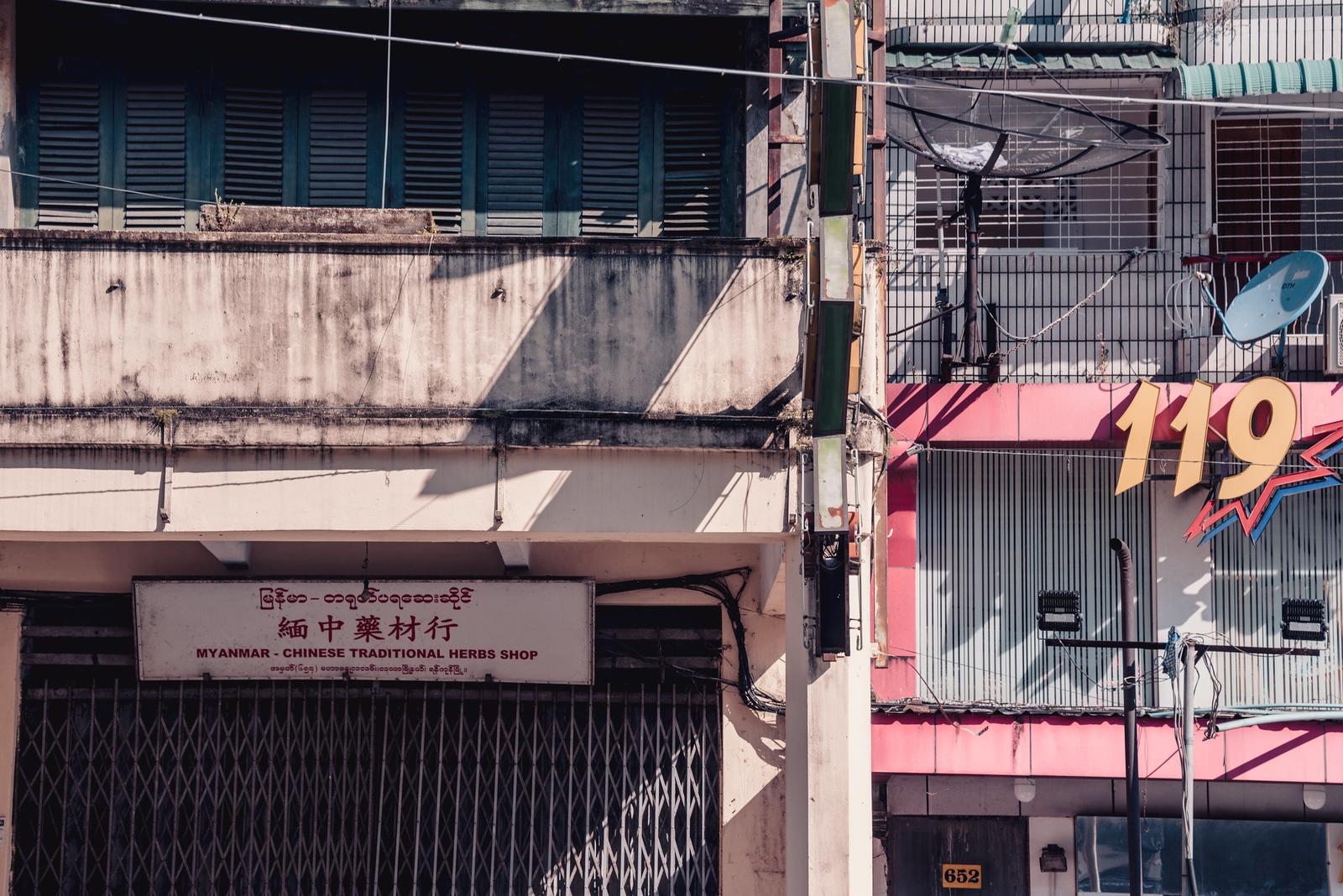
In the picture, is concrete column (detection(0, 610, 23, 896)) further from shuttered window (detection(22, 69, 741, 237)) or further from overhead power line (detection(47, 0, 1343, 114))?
overhead power line (detection(47, 0, 1343, 114))

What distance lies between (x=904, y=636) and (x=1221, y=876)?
3.75 meters

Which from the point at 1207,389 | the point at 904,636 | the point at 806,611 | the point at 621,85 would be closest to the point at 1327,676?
the point at 1207,389

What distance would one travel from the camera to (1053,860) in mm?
13969

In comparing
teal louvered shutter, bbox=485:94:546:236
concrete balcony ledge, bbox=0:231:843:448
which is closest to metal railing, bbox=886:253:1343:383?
teal louvered shutter, bbox=485:94:546:236

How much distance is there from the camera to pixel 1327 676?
546 inches

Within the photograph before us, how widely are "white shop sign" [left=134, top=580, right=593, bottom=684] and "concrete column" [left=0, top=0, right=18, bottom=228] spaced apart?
9.95 feet

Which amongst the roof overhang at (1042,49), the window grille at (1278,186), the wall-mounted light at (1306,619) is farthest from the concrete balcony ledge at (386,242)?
the window grille at (1278,186)

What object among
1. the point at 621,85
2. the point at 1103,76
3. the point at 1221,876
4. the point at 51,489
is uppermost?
the point at 1103,76

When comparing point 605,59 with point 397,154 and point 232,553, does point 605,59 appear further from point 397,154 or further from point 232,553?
point 232,553

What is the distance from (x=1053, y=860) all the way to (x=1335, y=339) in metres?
5.56

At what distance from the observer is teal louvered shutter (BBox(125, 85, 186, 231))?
11320 millimetres

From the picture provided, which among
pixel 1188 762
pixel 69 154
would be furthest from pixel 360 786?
pixel 1188 762

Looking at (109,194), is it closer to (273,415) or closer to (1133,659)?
(273,415)

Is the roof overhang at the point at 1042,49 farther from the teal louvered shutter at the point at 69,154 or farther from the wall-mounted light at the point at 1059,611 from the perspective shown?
the teal louvered shutter at the point at 69,154
